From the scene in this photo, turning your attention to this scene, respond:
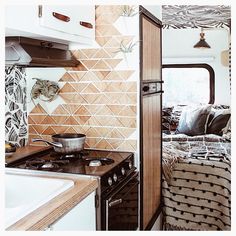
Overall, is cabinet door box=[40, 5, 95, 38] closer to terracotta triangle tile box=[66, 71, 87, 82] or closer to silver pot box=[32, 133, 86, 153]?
terracotta triangle tile box=[66, 71, 87, 82]

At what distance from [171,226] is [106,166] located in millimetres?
1420

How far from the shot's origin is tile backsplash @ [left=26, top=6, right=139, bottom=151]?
241cm

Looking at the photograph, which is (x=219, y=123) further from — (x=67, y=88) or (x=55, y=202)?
(x=55, y=202)

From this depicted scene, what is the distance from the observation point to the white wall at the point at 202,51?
19.0 feet

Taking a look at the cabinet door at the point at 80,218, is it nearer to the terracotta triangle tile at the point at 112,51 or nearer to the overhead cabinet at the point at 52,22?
the overhead cabinet at the point at 52,22

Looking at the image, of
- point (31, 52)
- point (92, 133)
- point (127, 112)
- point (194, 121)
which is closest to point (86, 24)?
point (31, 52)

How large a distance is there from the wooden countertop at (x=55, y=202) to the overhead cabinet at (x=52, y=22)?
0.71 metres

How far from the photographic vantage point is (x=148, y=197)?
109 inches

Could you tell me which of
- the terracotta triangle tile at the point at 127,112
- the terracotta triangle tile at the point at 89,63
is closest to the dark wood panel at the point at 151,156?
the terracotta triangle tile at the point at 127,112

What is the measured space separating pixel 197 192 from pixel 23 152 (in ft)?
5.06

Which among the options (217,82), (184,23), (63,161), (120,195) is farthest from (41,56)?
(217,82)

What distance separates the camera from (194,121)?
15.2ft

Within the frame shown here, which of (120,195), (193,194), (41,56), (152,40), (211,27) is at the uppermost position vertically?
(211,27)

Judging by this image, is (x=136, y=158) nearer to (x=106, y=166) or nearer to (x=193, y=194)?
(x=106, y=166)
